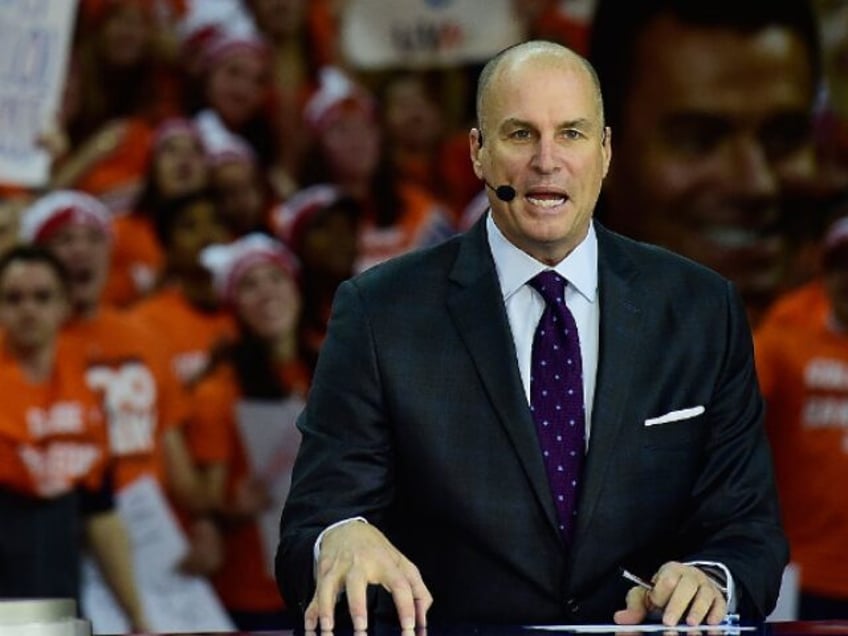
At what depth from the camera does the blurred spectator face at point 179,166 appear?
6.85 meters

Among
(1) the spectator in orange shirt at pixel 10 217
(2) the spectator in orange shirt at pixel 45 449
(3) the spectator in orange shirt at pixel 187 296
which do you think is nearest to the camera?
(2) the spectator in orange shirt at pixel 45 449

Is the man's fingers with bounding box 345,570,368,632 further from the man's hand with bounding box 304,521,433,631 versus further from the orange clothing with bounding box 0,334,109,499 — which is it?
the orange clothing with bounding box 0,334,109,499

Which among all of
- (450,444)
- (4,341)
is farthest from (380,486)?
(4,341)

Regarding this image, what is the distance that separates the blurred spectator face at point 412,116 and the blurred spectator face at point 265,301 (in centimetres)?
68

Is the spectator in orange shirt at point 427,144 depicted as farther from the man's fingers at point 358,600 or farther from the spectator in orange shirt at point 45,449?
the man's fingers at point 358,600

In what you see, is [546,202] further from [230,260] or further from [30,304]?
[230,260]

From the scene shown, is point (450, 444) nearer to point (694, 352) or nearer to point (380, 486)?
point (380, 486)

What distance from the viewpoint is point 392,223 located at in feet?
23.7

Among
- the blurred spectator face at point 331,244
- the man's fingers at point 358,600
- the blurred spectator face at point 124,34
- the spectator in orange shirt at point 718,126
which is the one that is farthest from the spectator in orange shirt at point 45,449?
the man's fingers at point 358,600

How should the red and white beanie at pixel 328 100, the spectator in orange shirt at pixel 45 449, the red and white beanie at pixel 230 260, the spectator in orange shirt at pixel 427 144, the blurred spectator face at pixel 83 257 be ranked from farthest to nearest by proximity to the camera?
the spectator in orange shirt at pixel 427 144 < the red and white beanie at pixel 328 100 < the red and white beanie at pixel 230 260 < the blurred spectator face at pixel 83 257 < the spectator in orange shirt at pixel 45 449

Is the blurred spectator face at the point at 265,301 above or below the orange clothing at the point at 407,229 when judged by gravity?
below

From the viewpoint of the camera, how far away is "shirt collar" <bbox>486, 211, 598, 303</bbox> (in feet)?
8.55

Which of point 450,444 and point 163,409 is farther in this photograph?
point 163,409

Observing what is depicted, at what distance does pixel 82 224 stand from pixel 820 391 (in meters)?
2.41
